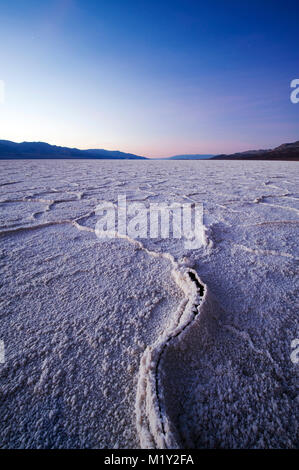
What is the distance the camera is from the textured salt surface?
16.5 inches

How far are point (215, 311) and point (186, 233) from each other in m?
0.76

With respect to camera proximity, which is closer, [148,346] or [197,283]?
[148,346]

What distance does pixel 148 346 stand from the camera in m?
0.56

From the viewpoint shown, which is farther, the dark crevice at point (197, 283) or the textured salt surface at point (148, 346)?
the dark crevice at point (197, 283)

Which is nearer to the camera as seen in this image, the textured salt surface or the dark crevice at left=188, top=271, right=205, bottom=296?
the textured salt surface

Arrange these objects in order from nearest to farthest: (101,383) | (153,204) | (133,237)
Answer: (101,383) → (133,237) → (153,204)

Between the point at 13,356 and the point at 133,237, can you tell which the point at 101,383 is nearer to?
the point at 13,356

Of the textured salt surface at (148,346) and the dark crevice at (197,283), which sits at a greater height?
the dark crevice at (197,283)

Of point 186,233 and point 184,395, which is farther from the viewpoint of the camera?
point 186,233

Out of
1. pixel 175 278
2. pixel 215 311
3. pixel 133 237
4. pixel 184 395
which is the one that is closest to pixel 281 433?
pixel 184 395

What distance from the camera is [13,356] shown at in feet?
1.84

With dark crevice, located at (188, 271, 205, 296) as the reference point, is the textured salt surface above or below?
below

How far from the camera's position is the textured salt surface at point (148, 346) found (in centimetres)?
42
